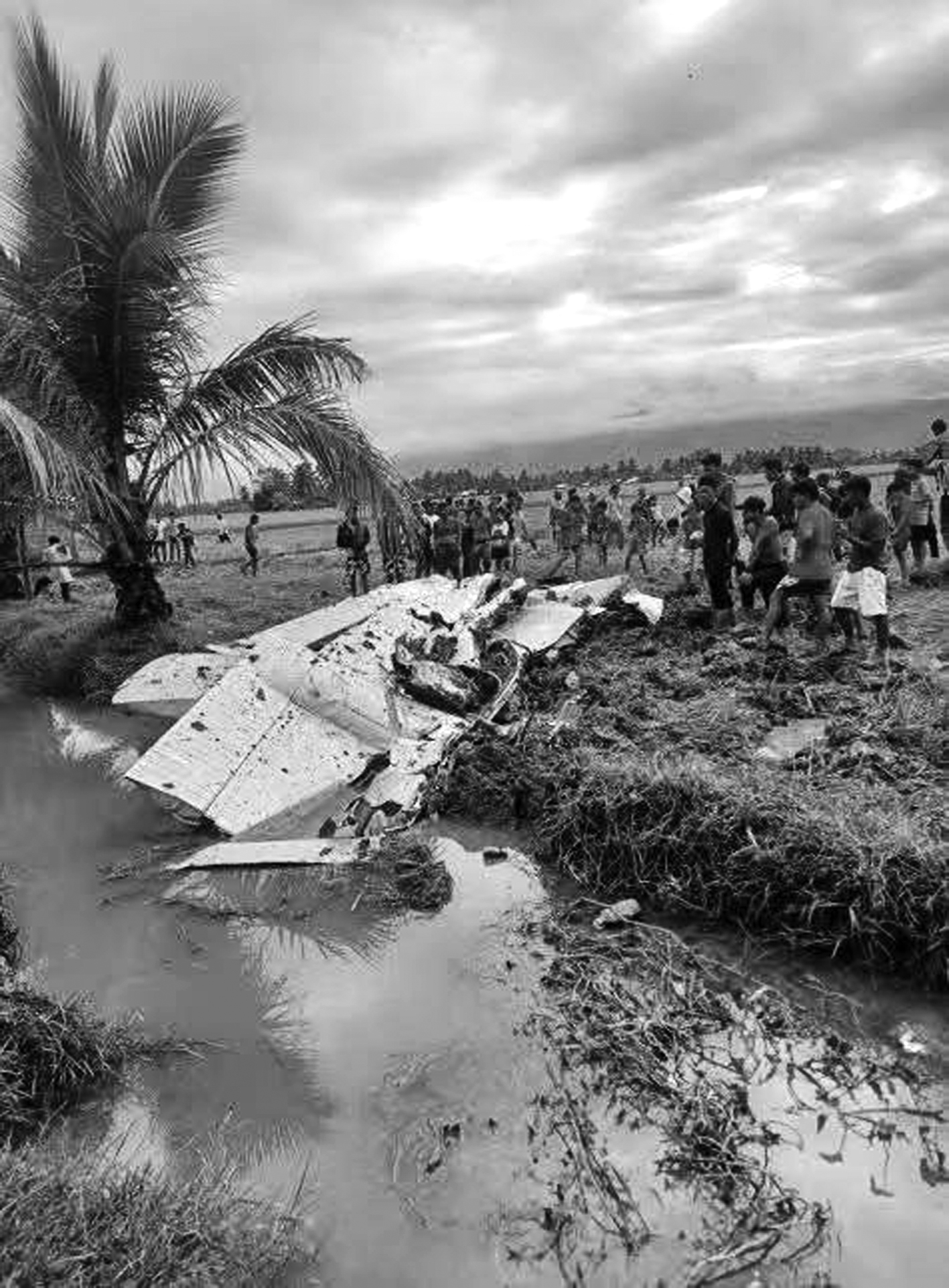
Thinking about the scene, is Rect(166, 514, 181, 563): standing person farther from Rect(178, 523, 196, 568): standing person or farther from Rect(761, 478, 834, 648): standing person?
Rect(761, 478, 834, 648): standing person

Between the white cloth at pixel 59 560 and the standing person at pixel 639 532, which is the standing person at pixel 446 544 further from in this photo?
the white cloth at pixel 59 560

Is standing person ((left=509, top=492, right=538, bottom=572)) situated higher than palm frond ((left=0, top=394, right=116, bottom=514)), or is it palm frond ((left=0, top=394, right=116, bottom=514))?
palm frond ((left=0, top=394, right=116, bottom=514))

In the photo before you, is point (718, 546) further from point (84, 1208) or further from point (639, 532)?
point (84, 1208)

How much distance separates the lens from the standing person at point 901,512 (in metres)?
10.8

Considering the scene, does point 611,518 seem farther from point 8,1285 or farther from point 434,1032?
point 8,1285

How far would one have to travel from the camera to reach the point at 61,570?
1727cm

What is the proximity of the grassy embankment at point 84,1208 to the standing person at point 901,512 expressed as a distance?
10.1 m

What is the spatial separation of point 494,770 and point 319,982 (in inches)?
90.9

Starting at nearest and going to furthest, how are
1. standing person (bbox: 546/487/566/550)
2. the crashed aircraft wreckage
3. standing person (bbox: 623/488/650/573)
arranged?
1. the crashed aircraft wreckage
2. standing person (bbox: 623/488/650/573)
3. standing person (bbox: 546/487/566/550)

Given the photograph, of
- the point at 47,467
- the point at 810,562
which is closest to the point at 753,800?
the point at 810,562

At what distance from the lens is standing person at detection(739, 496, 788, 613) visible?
353 inches

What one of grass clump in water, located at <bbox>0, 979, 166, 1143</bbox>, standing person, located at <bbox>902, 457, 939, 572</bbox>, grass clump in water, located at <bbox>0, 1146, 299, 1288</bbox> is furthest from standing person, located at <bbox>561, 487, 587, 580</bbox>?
grass clump in water, located at <bbox>0, 1146, 299, 1288</bbox>

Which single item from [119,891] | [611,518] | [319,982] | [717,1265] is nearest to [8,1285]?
[717,1265]

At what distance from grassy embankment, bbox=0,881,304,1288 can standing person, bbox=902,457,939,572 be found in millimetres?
10192
